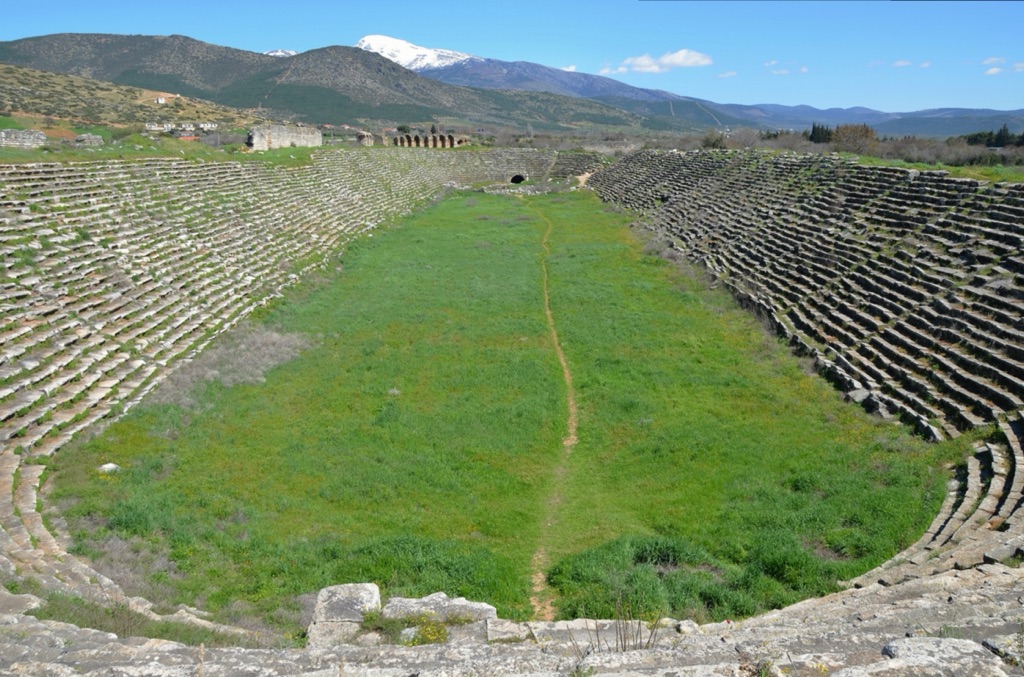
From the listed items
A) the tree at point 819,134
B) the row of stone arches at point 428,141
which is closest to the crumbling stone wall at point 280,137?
the row of stone arches at point 428,141

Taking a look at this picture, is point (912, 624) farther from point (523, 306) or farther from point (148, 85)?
point (148, 85)

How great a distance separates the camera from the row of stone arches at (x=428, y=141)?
64.5 meters

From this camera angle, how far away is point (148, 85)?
117 m

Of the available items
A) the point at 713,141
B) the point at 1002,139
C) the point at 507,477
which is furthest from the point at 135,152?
the point at 1002,139

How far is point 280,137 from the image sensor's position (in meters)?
44.6

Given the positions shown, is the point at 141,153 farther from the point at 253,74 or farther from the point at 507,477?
the point at 253,74

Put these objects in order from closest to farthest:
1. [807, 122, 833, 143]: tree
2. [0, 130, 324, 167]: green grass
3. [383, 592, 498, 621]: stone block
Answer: [383, 592, 498, 621]: stone block → [0, 130, 324, 167]: green grass → [807, 122, 833, 143]: tree

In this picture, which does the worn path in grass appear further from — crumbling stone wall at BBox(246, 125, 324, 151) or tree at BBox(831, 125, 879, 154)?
tree at BBox(831, 125, 879, 154)

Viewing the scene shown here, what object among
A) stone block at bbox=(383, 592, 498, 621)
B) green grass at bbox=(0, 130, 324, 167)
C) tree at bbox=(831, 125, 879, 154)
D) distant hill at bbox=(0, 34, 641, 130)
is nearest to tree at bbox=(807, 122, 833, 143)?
tree at bbox=(831, 125, 879, 154)

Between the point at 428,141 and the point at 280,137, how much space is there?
78.3 ft

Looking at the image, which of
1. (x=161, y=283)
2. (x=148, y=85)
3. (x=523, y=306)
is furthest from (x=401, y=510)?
(x=148, y=85)

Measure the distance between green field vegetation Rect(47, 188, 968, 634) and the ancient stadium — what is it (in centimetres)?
44

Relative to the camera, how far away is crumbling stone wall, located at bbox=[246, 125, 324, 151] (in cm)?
4031

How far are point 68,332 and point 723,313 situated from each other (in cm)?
1674
